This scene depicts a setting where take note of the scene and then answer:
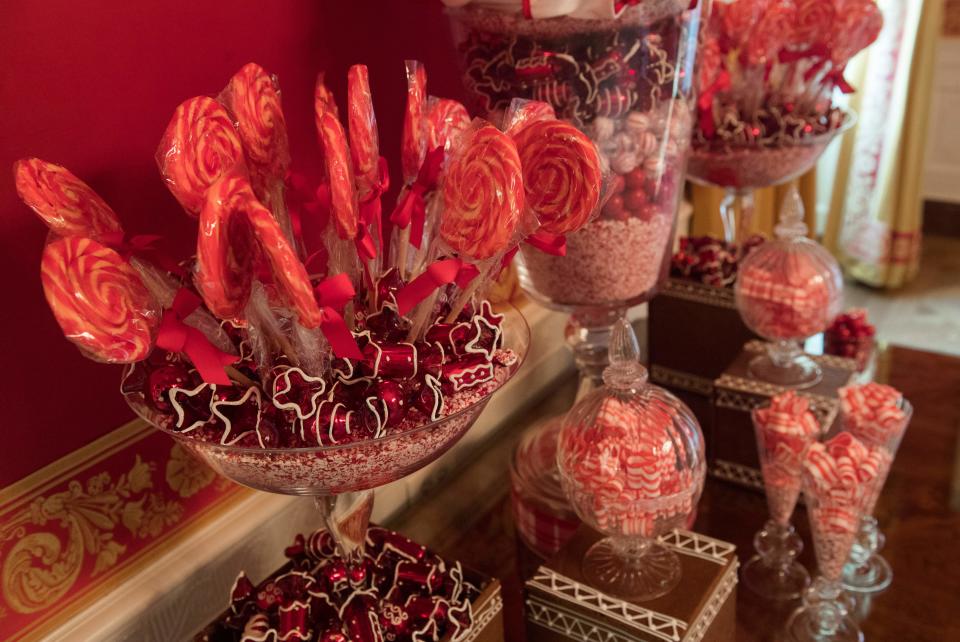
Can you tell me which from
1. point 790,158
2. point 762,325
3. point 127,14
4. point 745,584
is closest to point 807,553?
point 745,584

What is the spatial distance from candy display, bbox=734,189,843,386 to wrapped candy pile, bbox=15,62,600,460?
62cm

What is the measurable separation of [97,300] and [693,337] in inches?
43.4

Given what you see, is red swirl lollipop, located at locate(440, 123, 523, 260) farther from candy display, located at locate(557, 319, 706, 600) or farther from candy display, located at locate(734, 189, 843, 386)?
candy display, located at locate(734, 189, 843, 386)

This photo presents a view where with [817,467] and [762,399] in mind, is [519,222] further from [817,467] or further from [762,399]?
[762,399]

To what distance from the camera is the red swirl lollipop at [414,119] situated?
747mm

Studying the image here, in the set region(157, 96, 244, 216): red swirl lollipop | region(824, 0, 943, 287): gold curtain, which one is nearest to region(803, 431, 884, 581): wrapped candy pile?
region(157, 96, 244, 216): red swirl lollipop

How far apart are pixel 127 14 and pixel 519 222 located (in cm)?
42

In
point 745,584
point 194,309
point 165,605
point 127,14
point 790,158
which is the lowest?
point 745,584

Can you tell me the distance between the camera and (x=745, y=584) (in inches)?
42.0

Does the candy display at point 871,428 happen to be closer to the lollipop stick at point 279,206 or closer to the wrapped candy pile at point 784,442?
the wrapped candy pile at point 784,442

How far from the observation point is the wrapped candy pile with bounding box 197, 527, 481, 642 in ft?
2.56

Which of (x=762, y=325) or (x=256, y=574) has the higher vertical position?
(x=762, y=325)

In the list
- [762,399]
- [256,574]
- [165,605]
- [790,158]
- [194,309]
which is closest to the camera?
[194,309]

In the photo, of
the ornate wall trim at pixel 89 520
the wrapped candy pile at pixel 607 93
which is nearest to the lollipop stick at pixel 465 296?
the wrapped candy pile at pixel 607 93
